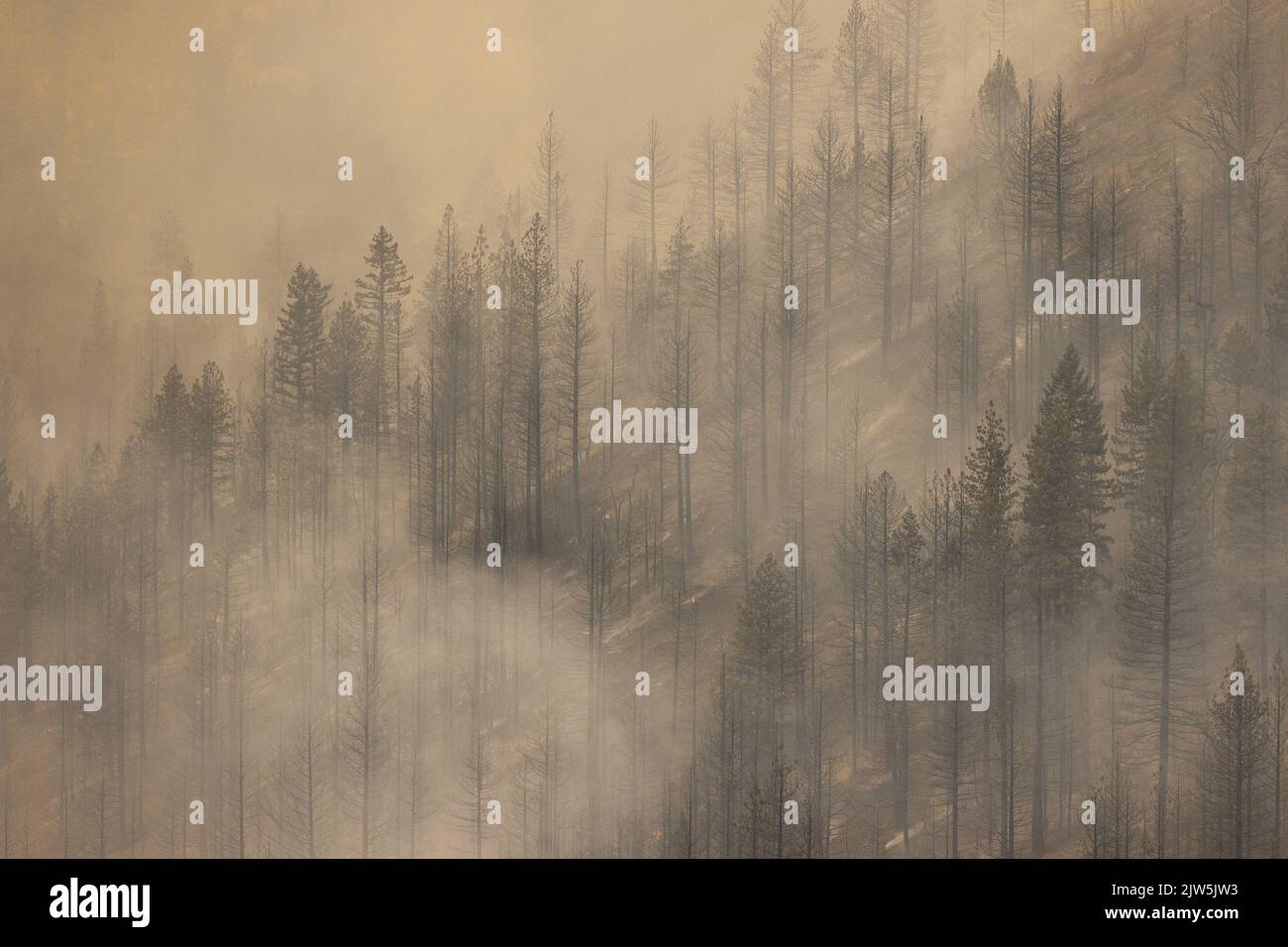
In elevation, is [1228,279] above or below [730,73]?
below

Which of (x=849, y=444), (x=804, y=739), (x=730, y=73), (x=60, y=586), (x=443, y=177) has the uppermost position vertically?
(x=730, y=73)

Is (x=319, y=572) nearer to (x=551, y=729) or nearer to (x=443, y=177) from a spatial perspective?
(x=551, y=729)

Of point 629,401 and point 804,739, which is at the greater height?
point 629,401

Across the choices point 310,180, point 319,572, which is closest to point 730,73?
point 310,180

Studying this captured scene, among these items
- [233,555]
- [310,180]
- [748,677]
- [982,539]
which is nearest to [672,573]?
[748,677]

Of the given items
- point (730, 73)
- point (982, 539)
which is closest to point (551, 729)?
point (982, 539)

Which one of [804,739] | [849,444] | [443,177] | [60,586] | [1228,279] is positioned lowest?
[804,739]

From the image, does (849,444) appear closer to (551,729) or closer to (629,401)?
(629,401)

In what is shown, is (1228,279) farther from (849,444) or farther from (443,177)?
(443,177)
